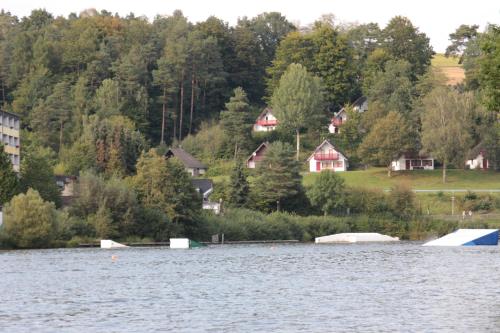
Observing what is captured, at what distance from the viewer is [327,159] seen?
177 metres

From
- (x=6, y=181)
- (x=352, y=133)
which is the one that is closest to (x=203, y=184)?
(x=352, y=133)

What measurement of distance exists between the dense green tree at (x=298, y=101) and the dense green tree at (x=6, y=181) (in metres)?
73.5

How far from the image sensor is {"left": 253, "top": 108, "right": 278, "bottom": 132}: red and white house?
196m

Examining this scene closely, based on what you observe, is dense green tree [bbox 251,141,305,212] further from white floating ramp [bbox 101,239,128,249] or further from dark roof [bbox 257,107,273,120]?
dark roof [bbox 257,107,273,120]

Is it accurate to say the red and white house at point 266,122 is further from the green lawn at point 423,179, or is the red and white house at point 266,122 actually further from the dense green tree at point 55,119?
the dense green tree at point 55,119

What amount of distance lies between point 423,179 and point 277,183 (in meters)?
34.5

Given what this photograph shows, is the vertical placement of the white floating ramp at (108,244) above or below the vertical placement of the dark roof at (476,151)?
below

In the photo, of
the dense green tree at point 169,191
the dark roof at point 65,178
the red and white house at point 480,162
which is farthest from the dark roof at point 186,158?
the dense green tree at point 169,191

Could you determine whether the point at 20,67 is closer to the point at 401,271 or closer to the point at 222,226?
the point at 222,226

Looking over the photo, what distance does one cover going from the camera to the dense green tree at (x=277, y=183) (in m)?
140

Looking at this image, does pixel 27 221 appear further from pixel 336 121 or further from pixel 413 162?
pixel 336 121

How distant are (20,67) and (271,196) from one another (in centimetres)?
7554

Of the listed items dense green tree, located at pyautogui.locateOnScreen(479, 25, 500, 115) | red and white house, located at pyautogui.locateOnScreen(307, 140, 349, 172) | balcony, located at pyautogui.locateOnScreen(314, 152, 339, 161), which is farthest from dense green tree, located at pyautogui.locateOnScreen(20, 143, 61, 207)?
dense green tree, located at pyautogui.locateOnScreen(479, 25, 500, 115)

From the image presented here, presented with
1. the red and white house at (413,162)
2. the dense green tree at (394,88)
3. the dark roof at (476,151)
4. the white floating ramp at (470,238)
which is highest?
the dense green tree at (394,88)
